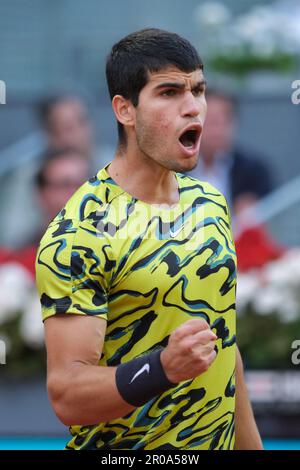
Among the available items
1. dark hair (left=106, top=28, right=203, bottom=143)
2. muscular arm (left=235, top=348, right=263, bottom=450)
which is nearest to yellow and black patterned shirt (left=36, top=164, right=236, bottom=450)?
muscular arm (left=235, top=348, right=263, bottom=450)

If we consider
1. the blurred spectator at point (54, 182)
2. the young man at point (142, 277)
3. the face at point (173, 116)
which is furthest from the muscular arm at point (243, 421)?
the blurred spectator at point (54, 182)

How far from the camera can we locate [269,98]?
23.7ft

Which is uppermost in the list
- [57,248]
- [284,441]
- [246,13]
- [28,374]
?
[246,13]

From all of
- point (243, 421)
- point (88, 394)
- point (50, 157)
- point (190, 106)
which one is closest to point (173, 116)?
point (190, 106)

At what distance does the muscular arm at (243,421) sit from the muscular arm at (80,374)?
1.94ft

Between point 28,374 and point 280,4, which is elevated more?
point 280,4

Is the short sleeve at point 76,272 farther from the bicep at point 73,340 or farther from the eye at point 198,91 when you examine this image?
the eye at point 198,91

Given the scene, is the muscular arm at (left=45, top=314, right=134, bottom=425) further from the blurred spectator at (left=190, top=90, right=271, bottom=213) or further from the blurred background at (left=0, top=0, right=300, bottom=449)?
the blurred spectator at (left=190, top=90, right=271, bottom=213)

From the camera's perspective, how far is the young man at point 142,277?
290 cm

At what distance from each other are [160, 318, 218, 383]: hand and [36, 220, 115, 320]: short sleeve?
0.29 metres

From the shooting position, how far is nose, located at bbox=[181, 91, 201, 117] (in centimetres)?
304

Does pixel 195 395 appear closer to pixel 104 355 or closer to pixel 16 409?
pixel 104 355
